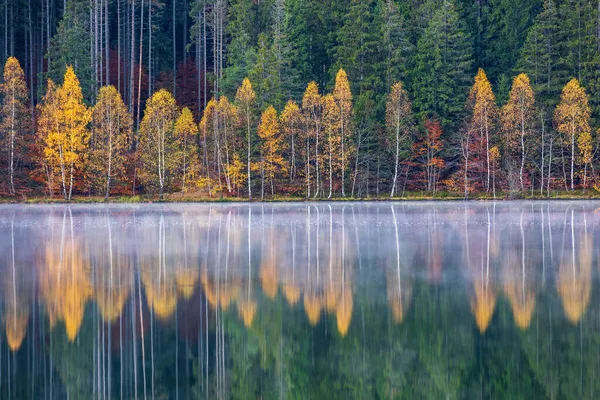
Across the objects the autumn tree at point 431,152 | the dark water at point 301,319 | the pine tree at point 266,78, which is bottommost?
the dark water at point 301,319

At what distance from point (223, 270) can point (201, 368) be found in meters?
8.91

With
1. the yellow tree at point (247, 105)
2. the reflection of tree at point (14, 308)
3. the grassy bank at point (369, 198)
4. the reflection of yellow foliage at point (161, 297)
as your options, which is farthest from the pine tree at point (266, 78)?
the reflection of yellow foliage at point (161, 297)

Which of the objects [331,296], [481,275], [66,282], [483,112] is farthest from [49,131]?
[331,296]

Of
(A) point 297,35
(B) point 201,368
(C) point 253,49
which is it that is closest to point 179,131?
(C) point 253,49

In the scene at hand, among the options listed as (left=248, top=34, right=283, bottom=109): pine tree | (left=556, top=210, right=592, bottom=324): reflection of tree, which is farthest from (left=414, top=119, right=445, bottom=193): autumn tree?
(left=556, top=210, right=592, bottom=324): reflection of tree

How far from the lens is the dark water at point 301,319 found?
10414 millimetres

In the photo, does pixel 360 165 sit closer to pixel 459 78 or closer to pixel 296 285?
pixel 459 78

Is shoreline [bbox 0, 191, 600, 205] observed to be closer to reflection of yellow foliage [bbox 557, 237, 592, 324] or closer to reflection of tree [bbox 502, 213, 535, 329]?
reflection of tree [bbox 502, 213, 535, 329]

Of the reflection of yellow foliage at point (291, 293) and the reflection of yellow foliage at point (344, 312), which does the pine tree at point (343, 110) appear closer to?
the reflection of yellow foliage at point (291, 293)

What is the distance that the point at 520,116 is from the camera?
65.2 m

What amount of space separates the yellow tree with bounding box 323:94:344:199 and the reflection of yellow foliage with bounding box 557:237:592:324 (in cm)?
4274

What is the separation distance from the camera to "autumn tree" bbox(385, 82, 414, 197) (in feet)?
215

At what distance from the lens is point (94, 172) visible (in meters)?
63.0

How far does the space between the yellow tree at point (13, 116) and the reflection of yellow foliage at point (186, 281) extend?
43852mm
